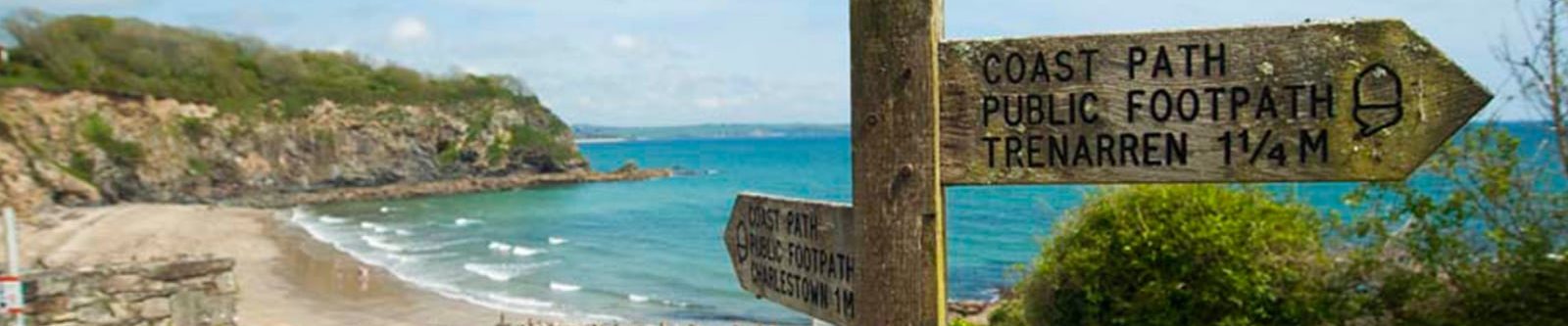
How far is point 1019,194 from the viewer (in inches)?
2048

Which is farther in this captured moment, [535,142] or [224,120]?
[535,142]

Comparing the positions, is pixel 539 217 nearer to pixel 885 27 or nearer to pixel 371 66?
pixel 371 66

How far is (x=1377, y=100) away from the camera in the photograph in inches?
74.9

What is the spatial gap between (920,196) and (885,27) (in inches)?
13.4

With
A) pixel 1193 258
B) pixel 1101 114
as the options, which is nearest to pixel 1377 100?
pixel 1101 114

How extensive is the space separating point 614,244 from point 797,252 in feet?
134

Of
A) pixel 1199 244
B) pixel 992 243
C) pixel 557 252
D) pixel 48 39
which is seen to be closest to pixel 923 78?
pixel 1199 244

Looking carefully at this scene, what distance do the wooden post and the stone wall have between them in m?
9.86

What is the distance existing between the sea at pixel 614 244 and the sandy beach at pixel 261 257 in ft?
4.13

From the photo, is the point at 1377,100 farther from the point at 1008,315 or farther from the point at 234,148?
the point at 234,148

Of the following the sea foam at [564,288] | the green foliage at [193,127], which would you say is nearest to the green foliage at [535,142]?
the green foliage at [193,127]

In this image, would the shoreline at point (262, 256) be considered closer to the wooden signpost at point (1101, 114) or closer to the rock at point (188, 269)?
the rock at point (188, 269)

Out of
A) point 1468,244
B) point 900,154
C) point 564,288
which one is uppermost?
point 900,154

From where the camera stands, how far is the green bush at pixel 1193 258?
8.06m
